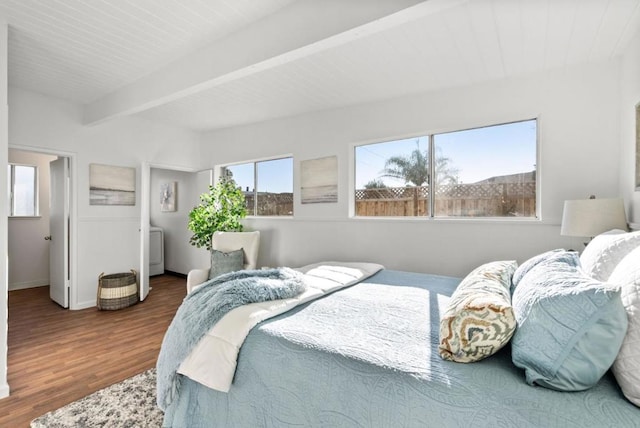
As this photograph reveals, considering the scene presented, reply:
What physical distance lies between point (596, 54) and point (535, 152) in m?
0.82

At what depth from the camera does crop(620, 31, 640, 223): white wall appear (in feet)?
7.01

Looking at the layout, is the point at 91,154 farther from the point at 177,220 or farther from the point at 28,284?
the point at 28,284

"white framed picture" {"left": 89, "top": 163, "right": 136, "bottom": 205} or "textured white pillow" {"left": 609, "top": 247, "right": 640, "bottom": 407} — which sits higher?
"white framed picture" {"left": 89, "top": 163, "right": 136, "bottom": 205}

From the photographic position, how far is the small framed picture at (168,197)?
232 inches

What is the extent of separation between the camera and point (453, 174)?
330 centimetres

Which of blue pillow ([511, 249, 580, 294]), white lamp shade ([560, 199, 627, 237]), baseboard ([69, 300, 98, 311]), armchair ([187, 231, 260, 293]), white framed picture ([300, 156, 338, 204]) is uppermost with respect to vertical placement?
white framed picture ([300, 156, 338, 204])

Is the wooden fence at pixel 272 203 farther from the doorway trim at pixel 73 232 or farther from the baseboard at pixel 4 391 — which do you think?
the baseboard at pixel 4 391

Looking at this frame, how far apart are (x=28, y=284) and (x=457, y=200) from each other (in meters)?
6.26

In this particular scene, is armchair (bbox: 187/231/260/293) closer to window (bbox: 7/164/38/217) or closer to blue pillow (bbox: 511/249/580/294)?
blue pillow (bbox: 511/249/580/294)

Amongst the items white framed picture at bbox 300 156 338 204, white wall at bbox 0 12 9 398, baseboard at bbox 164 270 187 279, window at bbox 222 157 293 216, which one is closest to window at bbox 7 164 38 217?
baseboard at bbox 164 270 187 279

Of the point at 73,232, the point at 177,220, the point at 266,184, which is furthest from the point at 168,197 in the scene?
the point at 266,184

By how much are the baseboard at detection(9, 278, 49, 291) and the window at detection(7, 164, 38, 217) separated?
1.04 m

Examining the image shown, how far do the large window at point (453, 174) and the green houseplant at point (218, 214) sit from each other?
175cm

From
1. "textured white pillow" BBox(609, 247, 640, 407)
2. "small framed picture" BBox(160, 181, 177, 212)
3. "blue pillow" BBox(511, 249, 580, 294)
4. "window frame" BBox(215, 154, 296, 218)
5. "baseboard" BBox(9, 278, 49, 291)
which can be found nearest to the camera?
"textured white pillow" BBox(609, 247, 640, 407)
